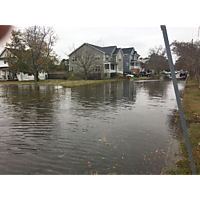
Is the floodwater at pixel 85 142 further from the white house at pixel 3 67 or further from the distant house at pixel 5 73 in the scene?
the white house at pixel 3 67

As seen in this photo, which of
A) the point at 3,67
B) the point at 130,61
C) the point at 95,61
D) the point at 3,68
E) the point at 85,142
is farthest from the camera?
the point at 130,61

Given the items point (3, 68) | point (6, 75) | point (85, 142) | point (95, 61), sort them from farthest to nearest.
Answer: point (95, 61)
point (6, 75)
point (3, 68)
point (85, 142)

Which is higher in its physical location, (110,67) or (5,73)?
(110,67)

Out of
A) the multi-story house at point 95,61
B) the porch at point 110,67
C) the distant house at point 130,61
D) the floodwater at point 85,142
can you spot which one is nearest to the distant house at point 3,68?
the multi-story house at point 95,61

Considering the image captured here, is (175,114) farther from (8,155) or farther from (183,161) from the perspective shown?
(8,155)

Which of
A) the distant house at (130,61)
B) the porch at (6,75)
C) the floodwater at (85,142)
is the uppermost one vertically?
the distant house at (130,61)

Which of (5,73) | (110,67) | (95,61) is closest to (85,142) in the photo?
(95,61)

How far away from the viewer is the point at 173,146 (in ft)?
17.5

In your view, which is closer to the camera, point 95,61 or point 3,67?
point 3,67

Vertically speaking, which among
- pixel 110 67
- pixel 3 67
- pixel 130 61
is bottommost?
pixel 110 67

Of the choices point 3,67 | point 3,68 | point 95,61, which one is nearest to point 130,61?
point 95,61

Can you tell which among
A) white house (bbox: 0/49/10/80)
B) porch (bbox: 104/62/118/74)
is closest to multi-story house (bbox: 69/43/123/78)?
porch (bbox: 104/62/118/74)

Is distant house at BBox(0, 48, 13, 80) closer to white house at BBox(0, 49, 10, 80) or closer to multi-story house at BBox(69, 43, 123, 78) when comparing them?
white house at BBox(0, 49, 10, 80)

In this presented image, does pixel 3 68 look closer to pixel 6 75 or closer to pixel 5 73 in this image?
pixel 5 73
